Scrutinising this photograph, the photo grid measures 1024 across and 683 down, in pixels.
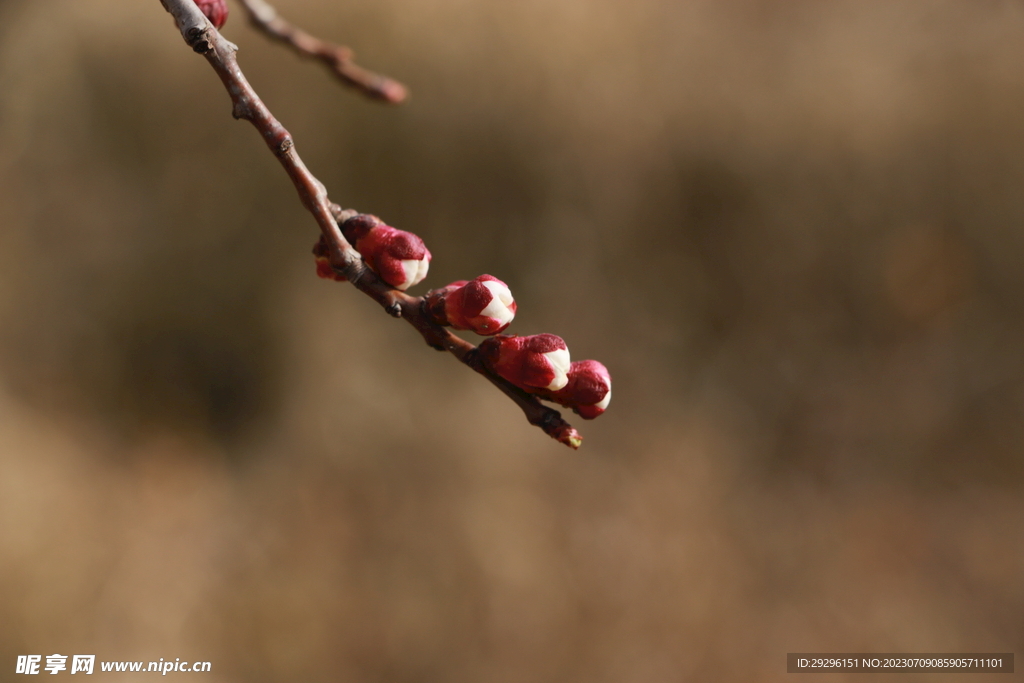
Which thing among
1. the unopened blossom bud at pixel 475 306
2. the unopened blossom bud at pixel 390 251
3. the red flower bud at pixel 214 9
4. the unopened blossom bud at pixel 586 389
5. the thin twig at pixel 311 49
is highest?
the thin twig at pixel 311 49

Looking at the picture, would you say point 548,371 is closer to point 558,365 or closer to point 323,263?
point 558,365

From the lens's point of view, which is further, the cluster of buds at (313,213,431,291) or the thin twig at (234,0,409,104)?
the thin twig at (234,0,409,104)

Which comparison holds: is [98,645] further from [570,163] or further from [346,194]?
[570,163]

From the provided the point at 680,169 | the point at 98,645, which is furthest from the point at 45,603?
the point at 680,169

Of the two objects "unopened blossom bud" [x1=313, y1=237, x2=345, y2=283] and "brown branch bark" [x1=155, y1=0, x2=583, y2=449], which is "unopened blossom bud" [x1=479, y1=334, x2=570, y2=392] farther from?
"unopened blossom bud" [x1=313, y1=237, x2=345, y2=283]

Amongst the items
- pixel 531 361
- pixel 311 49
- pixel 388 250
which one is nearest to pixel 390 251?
pixel 388 250

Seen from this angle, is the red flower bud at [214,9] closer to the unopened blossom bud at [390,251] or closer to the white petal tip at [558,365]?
the unopened blossom bud at [390,251]

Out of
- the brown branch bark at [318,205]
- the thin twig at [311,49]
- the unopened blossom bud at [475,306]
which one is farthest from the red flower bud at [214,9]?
the unopened blossom bud at [475,306]

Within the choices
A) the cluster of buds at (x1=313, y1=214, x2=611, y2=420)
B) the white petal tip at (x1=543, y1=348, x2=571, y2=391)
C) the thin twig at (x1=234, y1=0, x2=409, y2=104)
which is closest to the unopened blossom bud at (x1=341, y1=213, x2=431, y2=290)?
the cluster of buds at (x1=313, y1=214, x2=611, y2=420)
